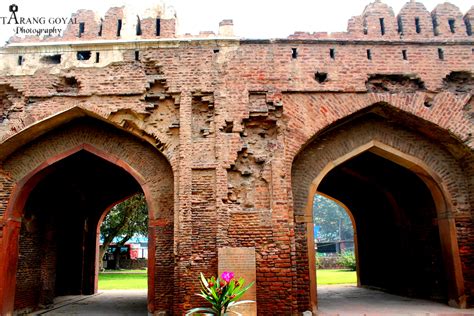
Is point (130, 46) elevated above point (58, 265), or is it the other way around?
point (130, 46)

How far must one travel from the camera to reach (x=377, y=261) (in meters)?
12.3

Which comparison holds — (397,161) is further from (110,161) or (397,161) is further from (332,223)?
(332,223)

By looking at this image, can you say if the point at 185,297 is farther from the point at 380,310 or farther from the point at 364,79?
the point at 364,79

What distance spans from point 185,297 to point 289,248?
202 cm

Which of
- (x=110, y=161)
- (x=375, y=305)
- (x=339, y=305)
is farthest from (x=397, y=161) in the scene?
(x=110, y=161)

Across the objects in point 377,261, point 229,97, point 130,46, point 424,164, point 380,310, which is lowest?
point 380,310

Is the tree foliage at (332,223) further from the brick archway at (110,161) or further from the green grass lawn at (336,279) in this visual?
the brick archway at (110,161)

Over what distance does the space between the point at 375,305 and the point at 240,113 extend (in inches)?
196

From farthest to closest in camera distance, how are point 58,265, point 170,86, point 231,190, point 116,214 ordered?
point 116,214 → point 58,265 → point 170,86 → point 231,190

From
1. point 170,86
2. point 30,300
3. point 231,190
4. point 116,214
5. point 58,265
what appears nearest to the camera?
point 231,190

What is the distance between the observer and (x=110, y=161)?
8742 millimetres

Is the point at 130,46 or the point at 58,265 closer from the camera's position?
the point at 130,46

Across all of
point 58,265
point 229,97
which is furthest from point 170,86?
point 58,265

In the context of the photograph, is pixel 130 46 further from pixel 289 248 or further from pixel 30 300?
pixel 30 300
